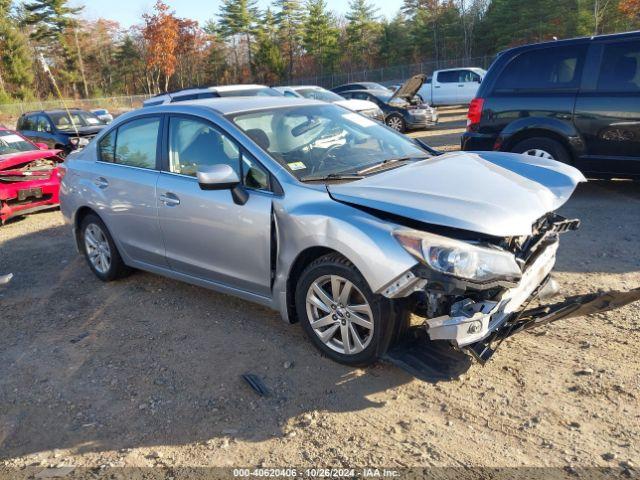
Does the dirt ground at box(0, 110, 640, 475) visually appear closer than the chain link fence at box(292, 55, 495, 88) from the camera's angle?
Yes

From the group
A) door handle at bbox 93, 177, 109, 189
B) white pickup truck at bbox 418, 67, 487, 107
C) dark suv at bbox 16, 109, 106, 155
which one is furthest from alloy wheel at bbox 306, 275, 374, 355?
white pickup truck at bbox 418, 67, 487, 107

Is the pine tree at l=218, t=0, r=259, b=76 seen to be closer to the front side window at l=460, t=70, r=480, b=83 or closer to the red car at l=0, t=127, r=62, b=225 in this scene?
the front side window at l=460, t=70, r=480, b=83

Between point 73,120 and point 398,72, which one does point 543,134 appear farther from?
point 398,72

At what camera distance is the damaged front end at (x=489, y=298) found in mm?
2928

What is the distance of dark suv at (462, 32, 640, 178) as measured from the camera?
21.5ft

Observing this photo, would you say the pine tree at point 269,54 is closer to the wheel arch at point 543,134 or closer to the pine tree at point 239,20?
the pine tree at point 239,20

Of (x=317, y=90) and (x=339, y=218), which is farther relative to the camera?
(x=317, y=90)

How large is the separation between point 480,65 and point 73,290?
41595 mm

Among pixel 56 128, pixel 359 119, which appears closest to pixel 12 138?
pixel 56 128

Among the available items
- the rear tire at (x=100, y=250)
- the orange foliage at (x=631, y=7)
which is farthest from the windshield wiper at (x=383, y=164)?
the orange foliage at (x=631, y=7)

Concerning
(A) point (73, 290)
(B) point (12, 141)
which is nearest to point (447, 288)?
(A) point (73, 290)

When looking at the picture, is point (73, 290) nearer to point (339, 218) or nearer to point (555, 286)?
point (339, 218)

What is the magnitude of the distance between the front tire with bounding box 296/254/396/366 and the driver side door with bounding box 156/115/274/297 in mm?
404

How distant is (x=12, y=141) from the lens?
977cm
